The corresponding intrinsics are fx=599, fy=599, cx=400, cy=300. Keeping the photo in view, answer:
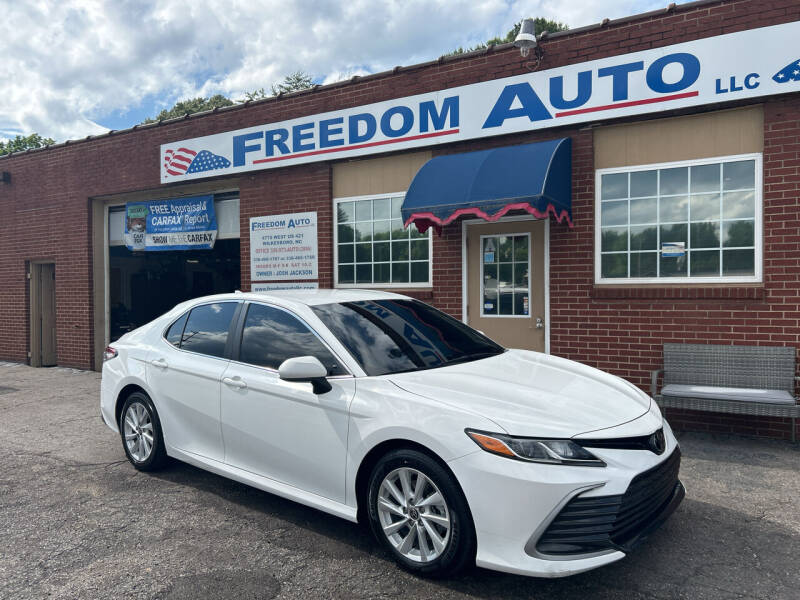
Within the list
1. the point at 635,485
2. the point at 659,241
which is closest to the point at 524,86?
the point at 659,241

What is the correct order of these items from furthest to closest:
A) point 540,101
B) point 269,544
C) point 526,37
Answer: point 540,101
point 526,37
point 269,544

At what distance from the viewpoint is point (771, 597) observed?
2998 millimetres

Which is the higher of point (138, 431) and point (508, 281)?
point (508, 281)

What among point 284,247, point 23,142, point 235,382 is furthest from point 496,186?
point 23,142

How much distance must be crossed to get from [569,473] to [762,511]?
2.24 meters

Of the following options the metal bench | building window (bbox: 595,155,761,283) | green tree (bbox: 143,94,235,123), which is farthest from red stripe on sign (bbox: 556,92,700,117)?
green tree (bbox: 143,94,235,123)

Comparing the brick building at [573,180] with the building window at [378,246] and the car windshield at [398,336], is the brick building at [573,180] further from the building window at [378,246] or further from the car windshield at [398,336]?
the car windshield at [398,336]

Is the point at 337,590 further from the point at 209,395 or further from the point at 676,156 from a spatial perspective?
the point at 676,156

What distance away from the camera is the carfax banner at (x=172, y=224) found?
35.4 ft

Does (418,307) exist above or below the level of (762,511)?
above

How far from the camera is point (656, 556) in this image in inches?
134

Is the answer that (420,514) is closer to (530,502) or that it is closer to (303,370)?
(530,502)

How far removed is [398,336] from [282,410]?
35.0 inches

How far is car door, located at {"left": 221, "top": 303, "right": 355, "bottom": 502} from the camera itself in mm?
3523
